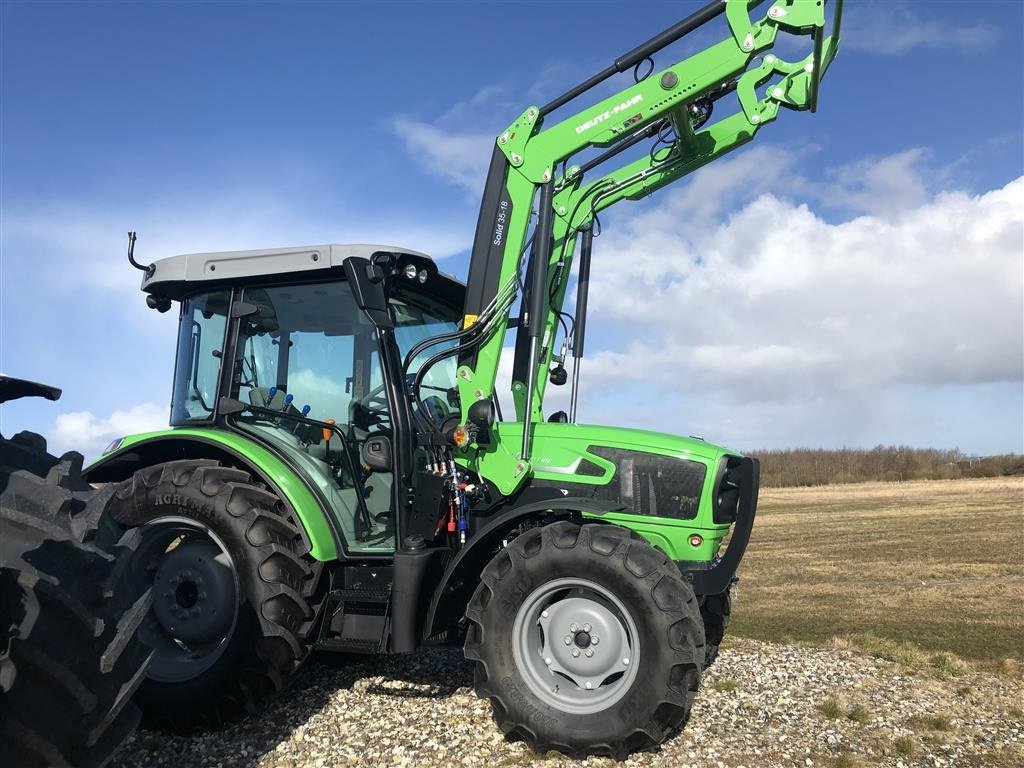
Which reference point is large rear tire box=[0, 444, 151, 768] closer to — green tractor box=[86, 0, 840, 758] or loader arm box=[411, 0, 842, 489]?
green tractor box=[86, 0, 840, 758]

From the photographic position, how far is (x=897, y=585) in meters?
11.2

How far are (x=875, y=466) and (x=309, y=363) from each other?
2186 inches

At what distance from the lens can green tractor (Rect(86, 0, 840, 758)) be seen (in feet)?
15.1

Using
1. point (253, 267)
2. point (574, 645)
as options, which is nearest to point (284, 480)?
point (253, 267)

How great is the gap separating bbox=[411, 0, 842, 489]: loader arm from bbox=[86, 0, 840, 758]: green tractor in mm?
15

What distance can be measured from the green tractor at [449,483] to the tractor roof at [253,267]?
2 centimetres

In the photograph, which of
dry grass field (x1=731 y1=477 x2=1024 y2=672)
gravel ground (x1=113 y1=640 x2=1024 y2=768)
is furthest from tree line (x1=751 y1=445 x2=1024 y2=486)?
gravel ground (x1=113 y1=640 x2=1024 y2=768)

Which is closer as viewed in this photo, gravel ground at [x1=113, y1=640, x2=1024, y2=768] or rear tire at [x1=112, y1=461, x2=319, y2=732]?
gravel ground at [x1=113, y1=640, x2=1024, y2=768]

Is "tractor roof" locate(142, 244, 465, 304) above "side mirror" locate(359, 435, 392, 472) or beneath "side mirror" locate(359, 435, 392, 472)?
above

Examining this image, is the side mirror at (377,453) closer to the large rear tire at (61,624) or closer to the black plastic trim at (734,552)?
the black plastic trim at (734,552)

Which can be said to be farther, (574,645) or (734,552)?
(734,552)

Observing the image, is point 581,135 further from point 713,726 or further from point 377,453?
point 713,726

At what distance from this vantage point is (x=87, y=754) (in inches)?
108

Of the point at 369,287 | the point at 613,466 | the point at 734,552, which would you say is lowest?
the point at 734,552
